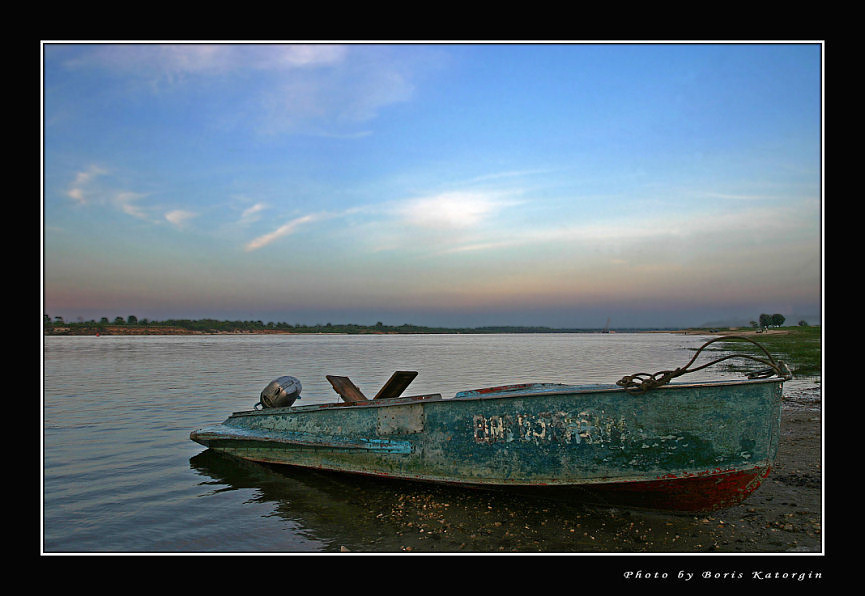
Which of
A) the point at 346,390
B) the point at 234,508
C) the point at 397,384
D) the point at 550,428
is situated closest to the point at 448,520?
the point at 550,428

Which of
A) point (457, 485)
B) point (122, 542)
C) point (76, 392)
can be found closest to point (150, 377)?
point (76, 392)

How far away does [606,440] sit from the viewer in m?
5.59

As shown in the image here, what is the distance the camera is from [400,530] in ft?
19.0

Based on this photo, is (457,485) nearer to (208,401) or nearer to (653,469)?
(653,469)

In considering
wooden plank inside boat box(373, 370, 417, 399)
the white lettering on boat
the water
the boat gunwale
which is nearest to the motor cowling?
the boat gunwale

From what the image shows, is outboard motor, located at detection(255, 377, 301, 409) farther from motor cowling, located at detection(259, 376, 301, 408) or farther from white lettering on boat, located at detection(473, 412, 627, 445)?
white lettering on boat, located at detection(473, 412, 627, 445)

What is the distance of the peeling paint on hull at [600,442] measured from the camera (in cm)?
532

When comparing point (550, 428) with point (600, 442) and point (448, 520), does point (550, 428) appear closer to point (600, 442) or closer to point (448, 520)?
point (600, 442)

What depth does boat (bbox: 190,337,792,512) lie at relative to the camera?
532 centimetres

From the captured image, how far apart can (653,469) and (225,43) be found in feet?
21.3

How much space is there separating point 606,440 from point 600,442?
7cm

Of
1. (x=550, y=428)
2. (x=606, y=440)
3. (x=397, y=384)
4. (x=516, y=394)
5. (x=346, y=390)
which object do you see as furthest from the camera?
(x=346, y=390)

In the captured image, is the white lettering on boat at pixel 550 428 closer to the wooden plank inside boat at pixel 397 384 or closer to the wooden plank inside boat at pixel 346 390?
the wooden plank inside boat at pixel 397 384

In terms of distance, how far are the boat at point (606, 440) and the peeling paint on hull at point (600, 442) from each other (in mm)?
11
